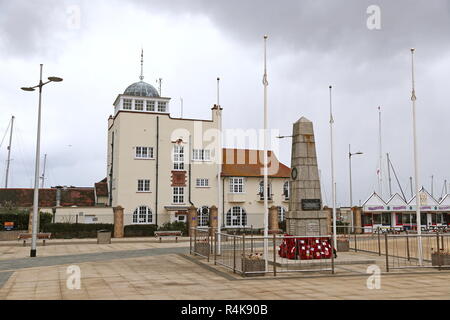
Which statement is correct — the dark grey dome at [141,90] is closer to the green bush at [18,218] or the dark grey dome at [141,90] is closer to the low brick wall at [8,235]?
the green bush at [18,218]

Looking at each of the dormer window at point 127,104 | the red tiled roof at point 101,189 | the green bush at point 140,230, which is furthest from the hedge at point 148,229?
the dormer window at point 127,104

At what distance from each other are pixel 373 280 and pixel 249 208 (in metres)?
31.0

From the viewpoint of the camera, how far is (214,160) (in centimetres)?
4312

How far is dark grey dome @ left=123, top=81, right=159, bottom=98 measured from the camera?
43.6 meters

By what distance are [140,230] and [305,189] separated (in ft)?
76.0

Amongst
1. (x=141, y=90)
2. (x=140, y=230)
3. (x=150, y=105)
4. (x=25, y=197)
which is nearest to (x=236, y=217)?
(x=140, y=230)

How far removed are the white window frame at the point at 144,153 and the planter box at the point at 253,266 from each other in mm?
29046

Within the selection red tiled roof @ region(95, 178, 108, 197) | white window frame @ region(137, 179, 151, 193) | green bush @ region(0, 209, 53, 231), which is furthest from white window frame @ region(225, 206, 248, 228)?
green bush @ region(0, 209, 53, 231)

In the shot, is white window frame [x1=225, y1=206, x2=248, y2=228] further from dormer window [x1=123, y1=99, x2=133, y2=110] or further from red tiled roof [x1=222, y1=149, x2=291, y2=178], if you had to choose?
dormer window [x1=123, y1=99, x2=133, y2=110]

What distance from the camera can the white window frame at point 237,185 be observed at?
Result: 43094 millimetres

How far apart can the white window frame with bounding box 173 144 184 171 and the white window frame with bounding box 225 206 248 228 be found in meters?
6.58

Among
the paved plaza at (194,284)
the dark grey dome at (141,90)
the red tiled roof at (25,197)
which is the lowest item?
the paved plaza at (194,284)

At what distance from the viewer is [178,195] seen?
41.5m
